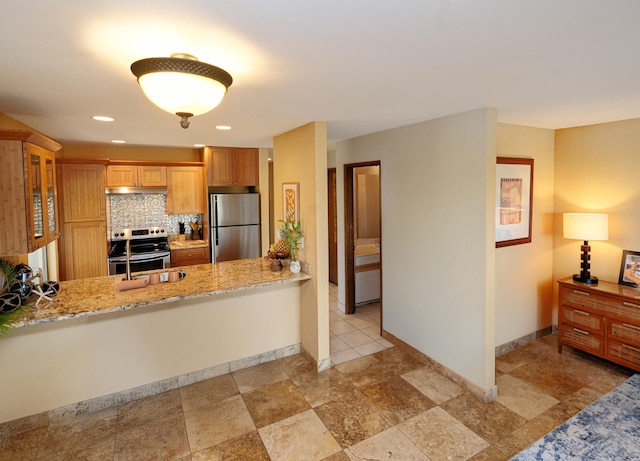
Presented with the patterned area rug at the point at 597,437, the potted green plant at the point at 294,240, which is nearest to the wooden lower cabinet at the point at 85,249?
the potted green plant at the point at 294,240

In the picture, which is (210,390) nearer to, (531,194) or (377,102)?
(377,102)

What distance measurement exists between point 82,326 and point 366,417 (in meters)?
2.38

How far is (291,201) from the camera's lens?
12.3 feet

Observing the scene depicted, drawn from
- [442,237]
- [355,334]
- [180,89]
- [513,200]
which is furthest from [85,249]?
[513,200]

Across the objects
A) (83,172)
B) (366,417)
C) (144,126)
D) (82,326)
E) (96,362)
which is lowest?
(366,417)

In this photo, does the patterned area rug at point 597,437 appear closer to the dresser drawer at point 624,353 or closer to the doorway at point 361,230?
the dresser drawer at point 624,353

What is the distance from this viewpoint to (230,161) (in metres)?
5.37

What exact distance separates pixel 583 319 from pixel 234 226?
4.45 m

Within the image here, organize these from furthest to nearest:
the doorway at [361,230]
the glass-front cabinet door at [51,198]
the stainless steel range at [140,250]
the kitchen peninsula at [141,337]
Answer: the stainless steel range at [140,250] → the doorway at [361,230] → the glass-front cabinet door at [51,198] → the kitchen peninsula at [141,337]

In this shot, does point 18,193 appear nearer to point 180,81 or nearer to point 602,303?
point 180,81

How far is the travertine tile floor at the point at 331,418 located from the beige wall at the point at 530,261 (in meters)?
0.49

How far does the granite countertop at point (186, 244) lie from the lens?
5225 millimetres

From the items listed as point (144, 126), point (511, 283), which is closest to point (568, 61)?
point (511, 283)

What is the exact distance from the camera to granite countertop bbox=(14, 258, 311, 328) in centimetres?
250
